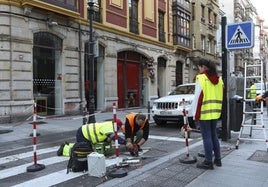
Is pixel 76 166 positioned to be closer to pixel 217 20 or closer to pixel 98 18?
pixel 98 18

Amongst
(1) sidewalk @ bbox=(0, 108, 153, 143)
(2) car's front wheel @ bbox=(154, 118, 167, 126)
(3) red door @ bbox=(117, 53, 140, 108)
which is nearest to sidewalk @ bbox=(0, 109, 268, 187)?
(1) sidewalk @ bbox=(0, 108, 153, 143)

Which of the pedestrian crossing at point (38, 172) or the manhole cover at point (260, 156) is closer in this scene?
the pedestrian crossing at point (38, 172)

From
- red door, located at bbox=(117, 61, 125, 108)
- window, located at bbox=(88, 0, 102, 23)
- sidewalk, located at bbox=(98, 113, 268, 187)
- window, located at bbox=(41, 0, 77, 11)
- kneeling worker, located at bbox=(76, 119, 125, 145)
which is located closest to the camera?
sidewalk, located at bbox=(98, 113, 268, 187)

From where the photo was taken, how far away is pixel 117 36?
68.6 feet

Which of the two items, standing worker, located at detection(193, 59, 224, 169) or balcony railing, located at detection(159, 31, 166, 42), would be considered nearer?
standing worker, located at detection(193, 59, 224, 169)

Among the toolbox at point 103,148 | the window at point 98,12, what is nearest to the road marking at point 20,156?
the toolbox at point 103,148

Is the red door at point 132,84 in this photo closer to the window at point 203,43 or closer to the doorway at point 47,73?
the doorway at point 47,73

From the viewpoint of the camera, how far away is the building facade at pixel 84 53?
1443cm

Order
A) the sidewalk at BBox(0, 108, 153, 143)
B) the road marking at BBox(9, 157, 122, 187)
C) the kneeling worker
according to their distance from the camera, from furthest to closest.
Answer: the sidewalk at BBox(0, 108, 153, 143)
the kneeling worker
the road marking at BBox(9, 157, 122, 187)

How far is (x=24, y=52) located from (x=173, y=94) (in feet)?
21.2

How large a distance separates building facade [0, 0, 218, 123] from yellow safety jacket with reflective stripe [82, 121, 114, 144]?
6.92 m

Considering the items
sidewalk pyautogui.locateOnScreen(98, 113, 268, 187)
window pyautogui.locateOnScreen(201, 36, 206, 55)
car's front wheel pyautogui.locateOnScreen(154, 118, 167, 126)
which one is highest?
window pyautogui.locateOnScreen(201, 36, 206, 55)

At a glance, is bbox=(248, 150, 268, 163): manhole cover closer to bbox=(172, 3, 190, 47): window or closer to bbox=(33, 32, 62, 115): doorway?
bbox=(33, 32, 62, 115): doorway

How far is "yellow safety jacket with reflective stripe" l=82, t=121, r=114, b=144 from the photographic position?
684 centimetres
